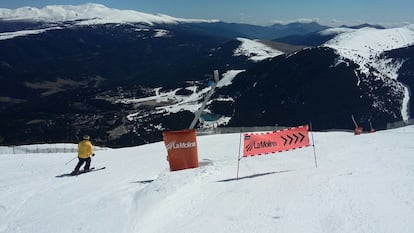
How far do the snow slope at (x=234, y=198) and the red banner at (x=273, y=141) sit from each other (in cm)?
66

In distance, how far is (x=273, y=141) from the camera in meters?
14.6

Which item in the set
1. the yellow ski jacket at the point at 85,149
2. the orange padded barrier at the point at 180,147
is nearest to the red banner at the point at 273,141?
the orange padded barrier at the point at 180,147

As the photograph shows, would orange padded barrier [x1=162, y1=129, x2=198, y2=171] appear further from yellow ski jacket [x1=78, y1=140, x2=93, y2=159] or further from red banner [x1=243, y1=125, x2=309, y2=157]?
yellow ski jacket [x1=78, y1=140, x2=93, y2=159]

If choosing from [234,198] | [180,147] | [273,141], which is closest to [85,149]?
[180,147]

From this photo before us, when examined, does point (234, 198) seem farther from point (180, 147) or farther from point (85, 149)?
point (85, 149)

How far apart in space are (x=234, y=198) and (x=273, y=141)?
3.91 metres

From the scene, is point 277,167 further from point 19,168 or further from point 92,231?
point 19,168

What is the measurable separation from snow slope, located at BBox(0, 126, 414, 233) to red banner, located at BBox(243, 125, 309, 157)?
66cm

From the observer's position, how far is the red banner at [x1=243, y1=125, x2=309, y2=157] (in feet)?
47.1

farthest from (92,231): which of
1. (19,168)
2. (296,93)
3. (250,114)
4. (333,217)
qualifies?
(296,93)

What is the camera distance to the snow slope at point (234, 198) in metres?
9.27

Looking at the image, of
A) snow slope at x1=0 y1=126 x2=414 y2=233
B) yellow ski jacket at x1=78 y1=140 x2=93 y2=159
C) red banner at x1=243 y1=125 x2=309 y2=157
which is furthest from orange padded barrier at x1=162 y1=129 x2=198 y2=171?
yellow ski jacket at x1=78 y1=140 x2=93 y2=159

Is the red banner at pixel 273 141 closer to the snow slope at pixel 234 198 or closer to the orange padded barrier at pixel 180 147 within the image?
the snow slope at pixel 234 198

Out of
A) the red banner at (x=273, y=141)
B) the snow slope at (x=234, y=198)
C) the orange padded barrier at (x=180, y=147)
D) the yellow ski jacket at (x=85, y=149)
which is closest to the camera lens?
the snow slope at (x=234, y=198)
